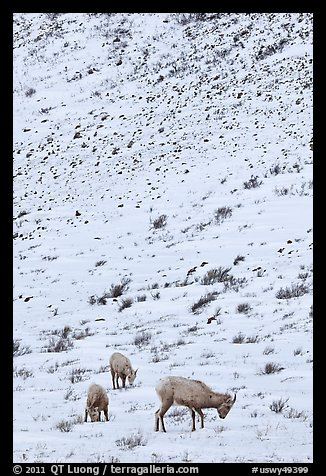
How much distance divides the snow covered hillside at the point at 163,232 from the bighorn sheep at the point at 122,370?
188 mm

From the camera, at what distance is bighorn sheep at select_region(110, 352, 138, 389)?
8.43m

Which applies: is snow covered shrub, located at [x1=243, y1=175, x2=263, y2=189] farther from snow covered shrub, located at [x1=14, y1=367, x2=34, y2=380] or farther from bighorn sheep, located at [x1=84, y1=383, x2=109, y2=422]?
bighorn sheep, located at [x1=84, y1=383, x2=109, y2=422]

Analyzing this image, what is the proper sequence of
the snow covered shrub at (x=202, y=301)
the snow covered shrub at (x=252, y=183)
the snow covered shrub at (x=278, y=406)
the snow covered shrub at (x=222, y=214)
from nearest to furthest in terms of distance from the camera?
the snow covered shrub at (x=278, y=406)
the snow covered shrub at (x=202, y=301)
the snow covered shrub at (x=222, y=214)
the snow covered shrub at (x=252, y=183)

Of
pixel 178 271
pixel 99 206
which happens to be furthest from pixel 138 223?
pixel 178 271

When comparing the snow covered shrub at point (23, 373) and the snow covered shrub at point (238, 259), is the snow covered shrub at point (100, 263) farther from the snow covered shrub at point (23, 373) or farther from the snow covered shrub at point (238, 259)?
the snow covered shrub at point (23, 373)

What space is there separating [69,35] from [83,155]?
1689cm

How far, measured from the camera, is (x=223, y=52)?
114 feet

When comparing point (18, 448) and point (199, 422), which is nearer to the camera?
point (18, 448)

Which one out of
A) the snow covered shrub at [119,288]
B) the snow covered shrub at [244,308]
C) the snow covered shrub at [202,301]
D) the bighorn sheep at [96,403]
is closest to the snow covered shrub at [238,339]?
the snow covered shrub at [244,308]

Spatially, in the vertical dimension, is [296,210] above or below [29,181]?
below

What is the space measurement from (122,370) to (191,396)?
2.09 m

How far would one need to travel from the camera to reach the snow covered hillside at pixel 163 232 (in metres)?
6.95
